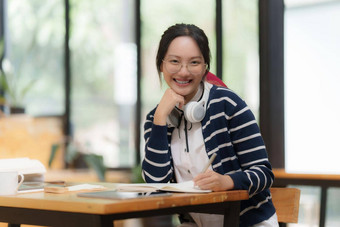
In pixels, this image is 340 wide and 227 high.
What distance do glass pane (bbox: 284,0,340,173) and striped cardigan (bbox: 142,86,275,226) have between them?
2.27 meters

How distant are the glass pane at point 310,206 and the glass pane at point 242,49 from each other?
36.8 inches

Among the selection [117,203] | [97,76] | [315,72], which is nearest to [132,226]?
[97,76]

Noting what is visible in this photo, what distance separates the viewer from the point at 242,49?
15.8 feet

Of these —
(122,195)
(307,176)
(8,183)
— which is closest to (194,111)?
(122,195)

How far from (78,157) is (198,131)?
4482 millimetres

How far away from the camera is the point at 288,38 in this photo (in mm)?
4211

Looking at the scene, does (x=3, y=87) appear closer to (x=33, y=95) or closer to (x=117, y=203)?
(x=33, y=95)

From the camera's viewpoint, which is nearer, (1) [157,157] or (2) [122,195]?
(2) [122,195]

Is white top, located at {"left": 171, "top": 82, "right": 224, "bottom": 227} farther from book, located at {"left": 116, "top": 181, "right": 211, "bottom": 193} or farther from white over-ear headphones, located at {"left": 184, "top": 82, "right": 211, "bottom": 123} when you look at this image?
book, located at {"left": 116, "top": 181, "right": 211, "bottom": 193}

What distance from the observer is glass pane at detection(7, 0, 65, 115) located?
638 centimetres

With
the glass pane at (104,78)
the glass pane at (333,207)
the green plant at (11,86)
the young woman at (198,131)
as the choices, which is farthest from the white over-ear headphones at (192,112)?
the green plant at (11,86)

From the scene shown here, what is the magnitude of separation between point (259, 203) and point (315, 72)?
2.44 m

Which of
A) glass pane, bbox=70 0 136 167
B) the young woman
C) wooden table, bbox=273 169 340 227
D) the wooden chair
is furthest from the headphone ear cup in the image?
glass pane, bbox=70 0 136 167

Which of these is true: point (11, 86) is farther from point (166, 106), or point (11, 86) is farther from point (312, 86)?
point (166, 106)
